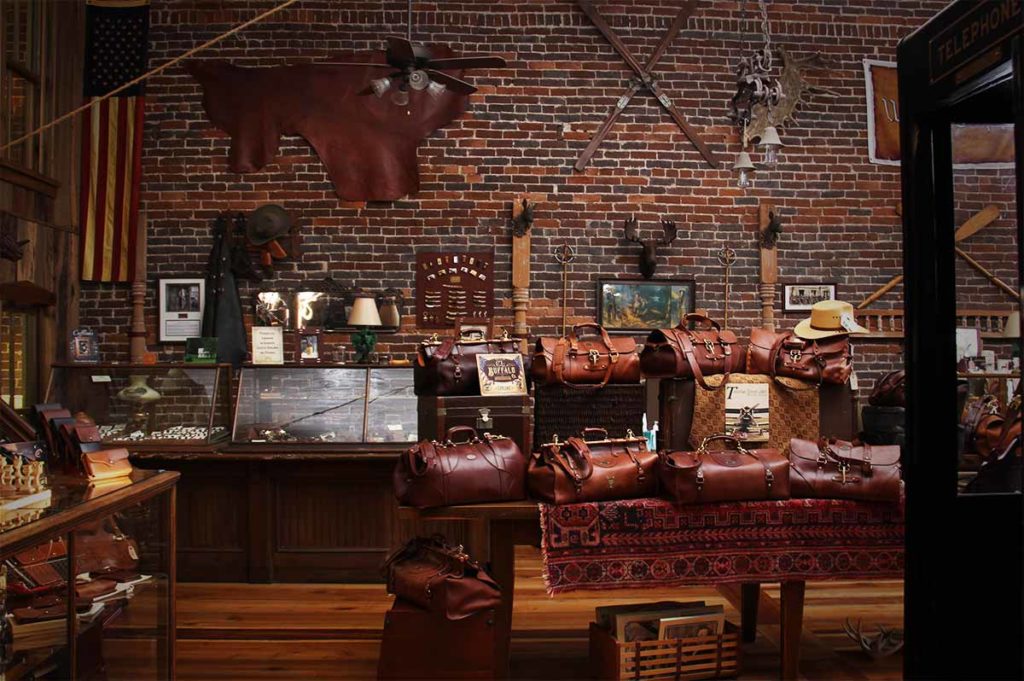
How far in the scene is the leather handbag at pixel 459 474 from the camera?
3309 millimetres

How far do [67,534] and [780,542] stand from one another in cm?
265

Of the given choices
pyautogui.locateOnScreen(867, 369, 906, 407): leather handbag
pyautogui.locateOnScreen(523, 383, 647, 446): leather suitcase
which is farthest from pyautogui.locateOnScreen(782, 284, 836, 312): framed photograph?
pyautogui.locateOnScreen(523, 383, 647, 446): leather suitcase

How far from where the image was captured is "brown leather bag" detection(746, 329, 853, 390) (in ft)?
12.3

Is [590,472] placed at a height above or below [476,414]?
below

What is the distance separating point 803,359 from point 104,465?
2.98 m

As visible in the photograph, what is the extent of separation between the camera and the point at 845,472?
134 inches

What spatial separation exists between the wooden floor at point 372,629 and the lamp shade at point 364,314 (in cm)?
202

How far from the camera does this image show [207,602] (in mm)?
4859

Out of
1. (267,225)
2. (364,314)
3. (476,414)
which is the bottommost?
(476,414)

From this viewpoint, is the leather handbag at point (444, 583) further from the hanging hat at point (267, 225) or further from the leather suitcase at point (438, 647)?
the hanging hat at point (267, 225)

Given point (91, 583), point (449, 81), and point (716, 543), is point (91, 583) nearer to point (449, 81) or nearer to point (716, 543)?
point (716, 543)

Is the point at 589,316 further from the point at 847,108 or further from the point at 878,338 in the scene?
the point at 847,108

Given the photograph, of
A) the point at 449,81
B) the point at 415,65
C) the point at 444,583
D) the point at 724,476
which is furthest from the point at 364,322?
the point at 724,476

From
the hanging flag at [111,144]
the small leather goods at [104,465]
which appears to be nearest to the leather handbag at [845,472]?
the small leather goods at [104,465]
